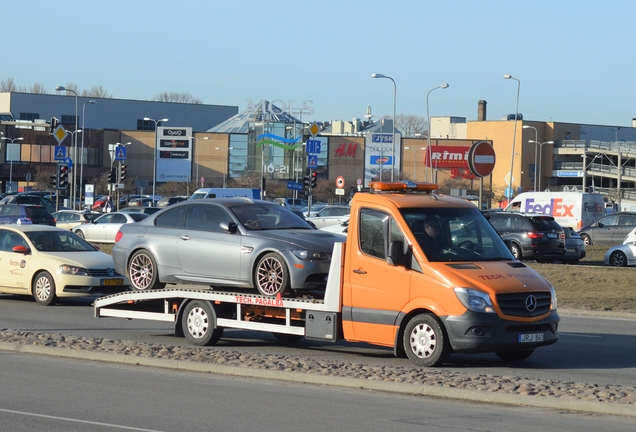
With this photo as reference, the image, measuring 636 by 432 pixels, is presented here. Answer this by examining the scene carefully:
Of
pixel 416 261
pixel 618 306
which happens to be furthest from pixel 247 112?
pixel 416 261

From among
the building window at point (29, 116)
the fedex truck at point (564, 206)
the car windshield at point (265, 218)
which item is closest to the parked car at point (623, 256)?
the fedex truck at point (564, 206)

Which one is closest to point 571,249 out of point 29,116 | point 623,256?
point 623,256

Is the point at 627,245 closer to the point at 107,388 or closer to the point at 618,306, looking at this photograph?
the point at 618,306

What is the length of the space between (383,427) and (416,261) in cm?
374

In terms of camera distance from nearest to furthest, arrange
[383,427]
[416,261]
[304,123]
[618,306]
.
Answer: [383,427] → [416,261] → [618,306] → [304,123]

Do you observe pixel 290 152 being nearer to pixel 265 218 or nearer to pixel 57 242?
pixel 57 242

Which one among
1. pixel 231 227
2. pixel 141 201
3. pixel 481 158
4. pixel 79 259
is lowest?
pixel 79 259

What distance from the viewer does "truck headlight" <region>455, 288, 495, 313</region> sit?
1125 cm

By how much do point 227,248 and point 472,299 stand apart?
3.84 meters

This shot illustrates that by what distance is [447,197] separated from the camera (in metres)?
12.7

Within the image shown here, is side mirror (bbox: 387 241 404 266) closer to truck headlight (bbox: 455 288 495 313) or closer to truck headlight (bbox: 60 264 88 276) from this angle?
truck headlight (bbox: 455 288 495 313)

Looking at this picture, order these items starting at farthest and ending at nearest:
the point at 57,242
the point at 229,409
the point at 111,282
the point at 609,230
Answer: the point at 609,230 → the point at 57,242 → the point at 111,282 → the point at 229,409

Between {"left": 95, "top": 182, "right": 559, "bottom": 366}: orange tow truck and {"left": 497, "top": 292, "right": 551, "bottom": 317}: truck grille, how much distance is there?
12 millimetres

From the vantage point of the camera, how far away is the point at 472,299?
1126 centimetres
